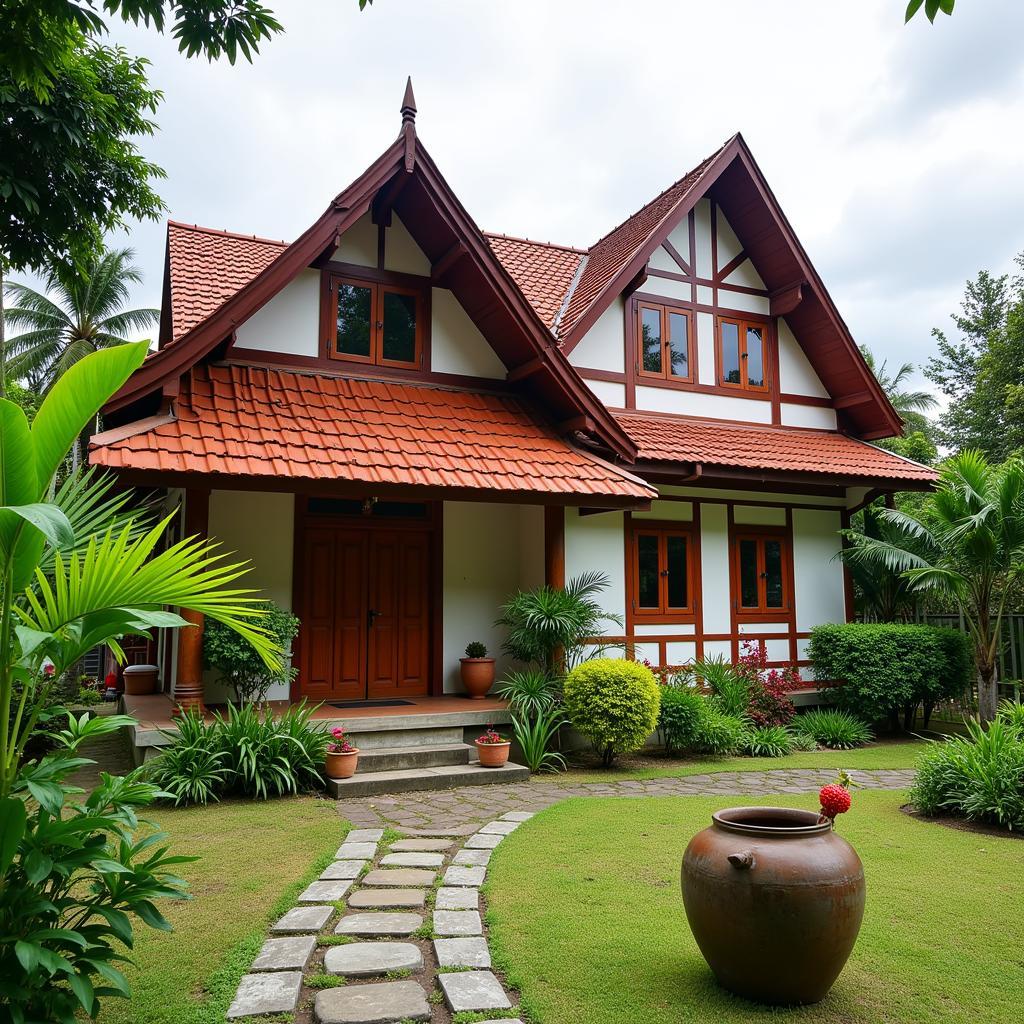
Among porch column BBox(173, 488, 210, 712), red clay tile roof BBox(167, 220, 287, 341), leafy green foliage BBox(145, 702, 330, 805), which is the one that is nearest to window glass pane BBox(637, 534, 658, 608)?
leafy green foliage BBox(145, 702, 330, 805)

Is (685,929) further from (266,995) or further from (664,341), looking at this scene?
(664,341)

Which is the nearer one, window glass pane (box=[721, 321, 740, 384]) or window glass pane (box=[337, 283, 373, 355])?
window glass pane (box=[337, 283, 373, 355])

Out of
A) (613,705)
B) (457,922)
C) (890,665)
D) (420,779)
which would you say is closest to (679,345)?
(890,665)

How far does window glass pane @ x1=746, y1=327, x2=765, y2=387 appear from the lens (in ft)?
44.0

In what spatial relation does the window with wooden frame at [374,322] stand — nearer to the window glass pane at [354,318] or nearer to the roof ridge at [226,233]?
the window glass pane at [354,318]

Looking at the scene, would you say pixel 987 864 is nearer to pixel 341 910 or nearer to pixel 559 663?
pixel 341 910

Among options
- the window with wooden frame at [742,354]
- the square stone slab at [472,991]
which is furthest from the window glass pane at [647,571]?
the square stone slab at [472,991]

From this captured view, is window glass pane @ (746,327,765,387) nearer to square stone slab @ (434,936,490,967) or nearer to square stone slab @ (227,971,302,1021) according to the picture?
square stone slab @ (434,936,490,967)

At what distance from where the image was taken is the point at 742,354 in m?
13.3

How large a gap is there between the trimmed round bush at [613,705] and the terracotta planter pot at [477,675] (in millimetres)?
1410

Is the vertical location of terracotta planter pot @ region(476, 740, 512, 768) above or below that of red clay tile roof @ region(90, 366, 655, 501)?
below

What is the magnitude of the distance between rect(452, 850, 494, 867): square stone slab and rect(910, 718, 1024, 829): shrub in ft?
12.8

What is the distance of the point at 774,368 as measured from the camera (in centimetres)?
1355

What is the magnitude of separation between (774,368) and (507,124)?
11.3 metres
